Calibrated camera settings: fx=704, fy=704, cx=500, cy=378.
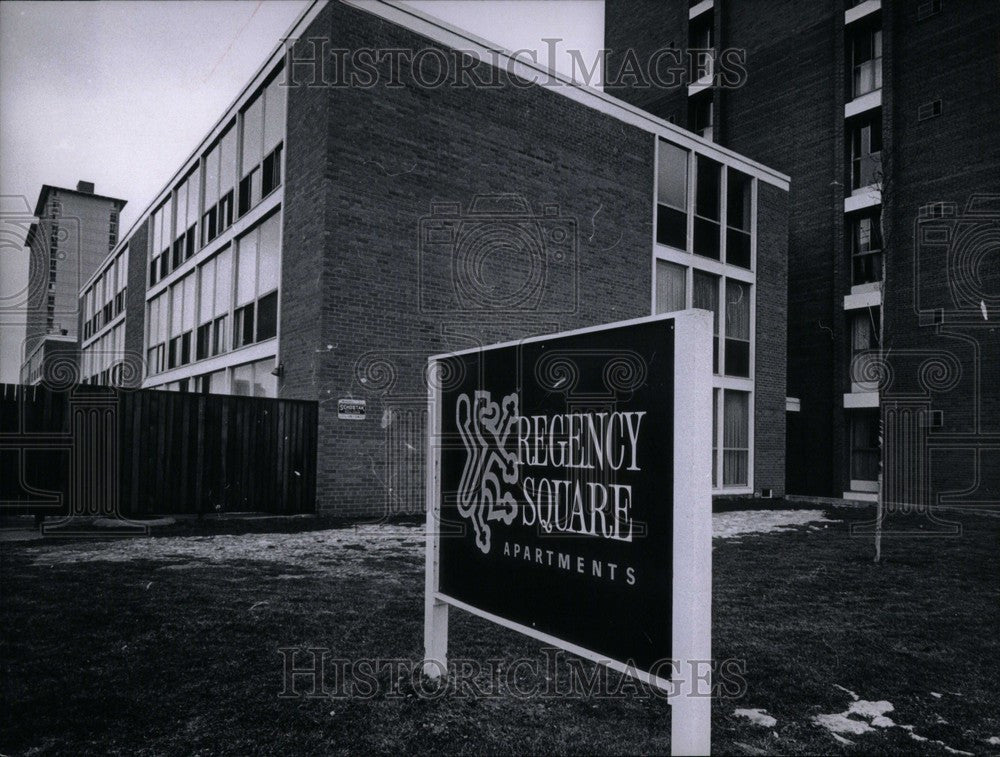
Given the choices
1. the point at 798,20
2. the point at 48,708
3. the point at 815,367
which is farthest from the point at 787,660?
the point at 798,20

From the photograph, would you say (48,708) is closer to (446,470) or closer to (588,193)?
(446,470)

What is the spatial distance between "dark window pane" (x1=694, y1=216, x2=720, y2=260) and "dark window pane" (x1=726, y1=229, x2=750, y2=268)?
0.42 metres

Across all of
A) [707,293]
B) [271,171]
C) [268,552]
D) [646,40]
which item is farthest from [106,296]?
[268,552]

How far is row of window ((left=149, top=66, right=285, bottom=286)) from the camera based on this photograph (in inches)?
575

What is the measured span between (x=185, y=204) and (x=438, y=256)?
10.7 metres

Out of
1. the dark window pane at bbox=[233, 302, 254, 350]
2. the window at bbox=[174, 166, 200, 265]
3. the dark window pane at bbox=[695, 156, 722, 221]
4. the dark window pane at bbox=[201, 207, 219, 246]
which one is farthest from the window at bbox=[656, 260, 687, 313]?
the window at bbox=[174, 166, 200, 265]

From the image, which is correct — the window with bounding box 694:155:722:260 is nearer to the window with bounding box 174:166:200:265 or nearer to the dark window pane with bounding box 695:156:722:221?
the dark window pane with bounding box 695:156:722:221

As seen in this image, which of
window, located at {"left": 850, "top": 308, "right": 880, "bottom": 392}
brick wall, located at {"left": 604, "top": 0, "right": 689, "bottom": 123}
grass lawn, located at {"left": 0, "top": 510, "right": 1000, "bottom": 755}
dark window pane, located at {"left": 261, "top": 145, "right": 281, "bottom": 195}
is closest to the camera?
grass lawn, located at {"left": 0, "top": 510, "right": 1000, "bottom": 755}

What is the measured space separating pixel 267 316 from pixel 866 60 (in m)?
18.4

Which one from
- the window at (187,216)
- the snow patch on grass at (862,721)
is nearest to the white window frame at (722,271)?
the window at (187,216)

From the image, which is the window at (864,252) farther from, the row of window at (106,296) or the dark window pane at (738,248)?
the row of window at (106,296)

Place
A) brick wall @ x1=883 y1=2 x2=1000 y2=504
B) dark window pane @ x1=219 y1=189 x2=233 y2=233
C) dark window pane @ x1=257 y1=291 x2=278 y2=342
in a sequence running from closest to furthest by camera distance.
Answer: dark window pane @ x1=257 y1=291 x2=278 y2=342 → dark window pane @ x1=219 y1=189 x2=233 y2=233 → brick wall @ x1=883 y1=2 x2=1000 y2=504

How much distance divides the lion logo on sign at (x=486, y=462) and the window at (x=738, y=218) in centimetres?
1667

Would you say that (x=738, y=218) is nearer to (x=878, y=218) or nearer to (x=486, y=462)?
(x=878, y=218)
